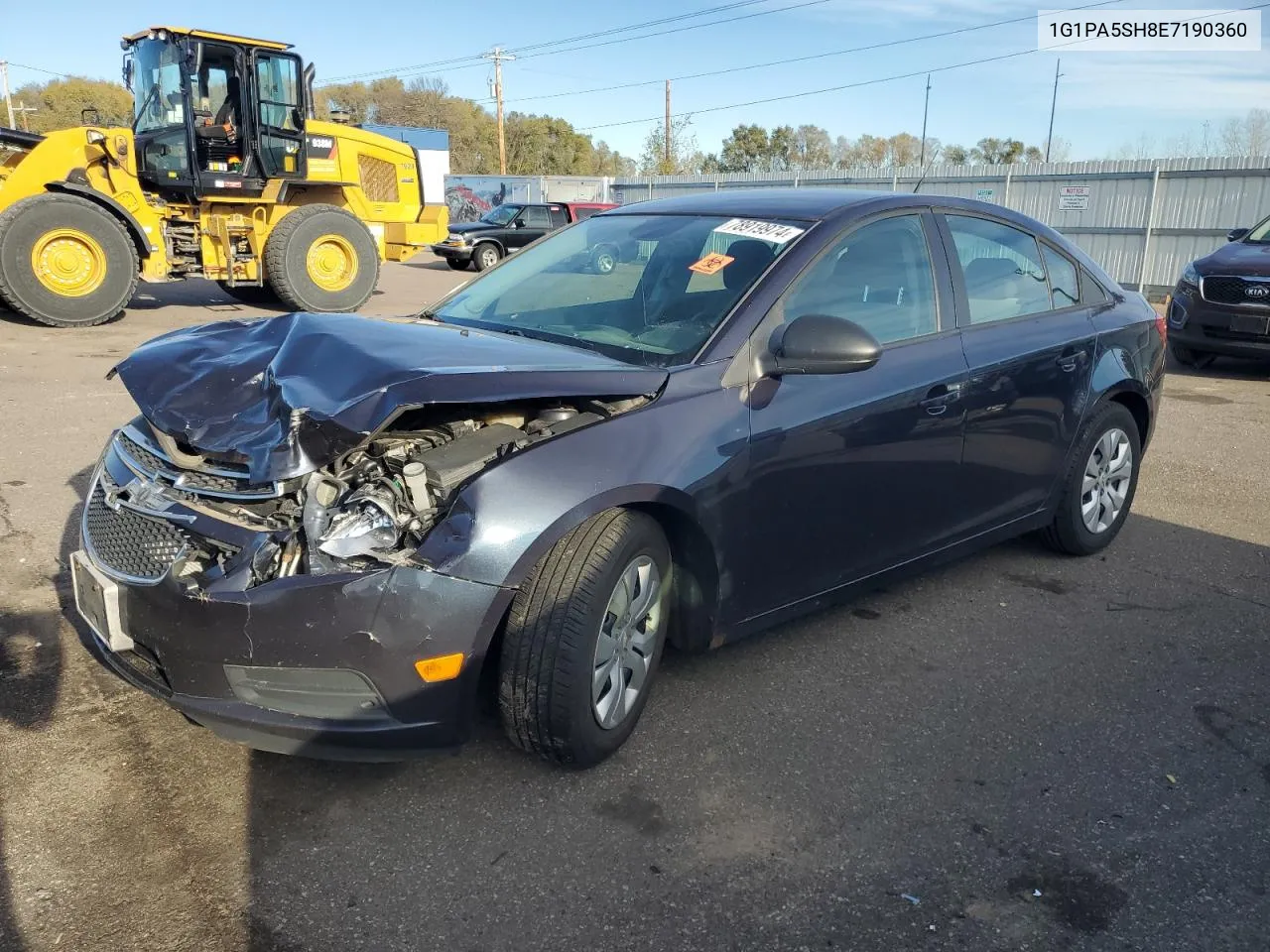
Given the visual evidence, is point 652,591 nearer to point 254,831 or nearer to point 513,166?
point 254,831

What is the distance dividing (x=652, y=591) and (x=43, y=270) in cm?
1064

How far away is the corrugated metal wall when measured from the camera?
61.2 ft

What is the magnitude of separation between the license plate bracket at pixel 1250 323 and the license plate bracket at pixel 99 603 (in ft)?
33.7

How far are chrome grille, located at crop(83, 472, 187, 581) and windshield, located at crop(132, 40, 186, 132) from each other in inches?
405

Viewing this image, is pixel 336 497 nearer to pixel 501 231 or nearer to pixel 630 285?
pixel 630 285

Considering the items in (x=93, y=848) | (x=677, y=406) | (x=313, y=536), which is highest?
(x=677, y=406)

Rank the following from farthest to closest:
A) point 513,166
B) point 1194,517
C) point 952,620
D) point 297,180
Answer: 1. point 513,166
2. point 297,180
3. point 1194,517
4. point 952,620

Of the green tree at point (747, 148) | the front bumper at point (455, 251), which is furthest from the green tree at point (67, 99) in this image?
the front bumper at point (455, 251)

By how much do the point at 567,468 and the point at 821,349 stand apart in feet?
3.17

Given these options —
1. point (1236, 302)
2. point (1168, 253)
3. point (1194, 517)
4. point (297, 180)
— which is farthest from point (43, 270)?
point (1168, 253)

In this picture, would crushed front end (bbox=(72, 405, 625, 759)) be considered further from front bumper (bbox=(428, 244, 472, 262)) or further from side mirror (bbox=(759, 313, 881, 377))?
front bumper (bbox=(428, 244, 472, 262))

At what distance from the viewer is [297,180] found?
12.9 metres

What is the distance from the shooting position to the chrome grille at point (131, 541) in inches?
108

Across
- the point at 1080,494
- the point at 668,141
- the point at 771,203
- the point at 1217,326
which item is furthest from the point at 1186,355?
the point at 668,141
